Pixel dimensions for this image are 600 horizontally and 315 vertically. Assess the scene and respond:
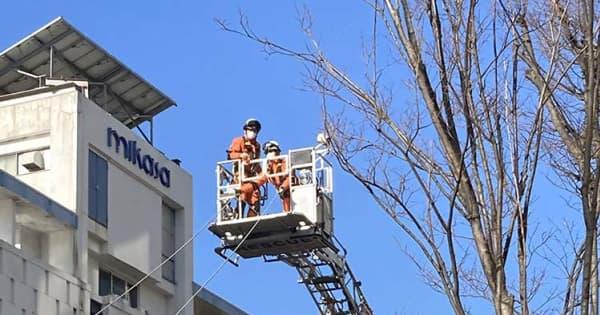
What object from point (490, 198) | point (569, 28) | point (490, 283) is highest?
point (569, 28)

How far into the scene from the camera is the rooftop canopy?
31188mm

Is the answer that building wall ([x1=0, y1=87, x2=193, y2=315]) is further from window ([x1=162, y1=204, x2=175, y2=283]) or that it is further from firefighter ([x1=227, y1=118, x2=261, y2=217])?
firefighter ([x1=227, y1=118, x2=261, y2=217])

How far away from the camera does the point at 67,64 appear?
32125 millimetres

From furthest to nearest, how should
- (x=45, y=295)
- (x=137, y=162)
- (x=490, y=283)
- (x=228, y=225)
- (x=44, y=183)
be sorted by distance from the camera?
(x=137, y=162)
(x=44, y=183)
(x=45, y=295)
(x=228, y=225)
(x=490, y=283)

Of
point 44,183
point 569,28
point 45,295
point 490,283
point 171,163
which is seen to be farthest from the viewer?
point 171,163

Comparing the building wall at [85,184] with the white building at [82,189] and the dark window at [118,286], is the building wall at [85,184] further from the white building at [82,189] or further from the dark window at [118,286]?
the dark window at [118,286]

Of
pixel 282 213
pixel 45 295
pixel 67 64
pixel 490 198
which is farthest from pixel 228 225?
pixel 490 198

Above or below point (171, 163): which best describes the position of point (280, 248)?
below

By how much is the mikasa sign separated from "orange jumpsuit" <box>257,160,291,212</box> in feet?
20.3

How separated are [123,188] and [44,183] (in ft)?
6.86

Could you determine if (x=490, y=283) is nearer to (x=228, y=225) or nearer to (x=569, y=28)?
(x=569, y=28)

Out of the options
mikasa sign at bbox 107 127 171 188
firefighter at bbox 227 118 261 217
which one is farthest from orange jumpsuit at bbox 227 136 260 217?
mikasa sign at bbox 107 127 171 188

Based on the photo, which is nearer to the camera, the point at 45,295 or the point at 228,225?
the point at 228,225

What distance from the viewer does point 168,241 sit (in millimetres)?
33562
